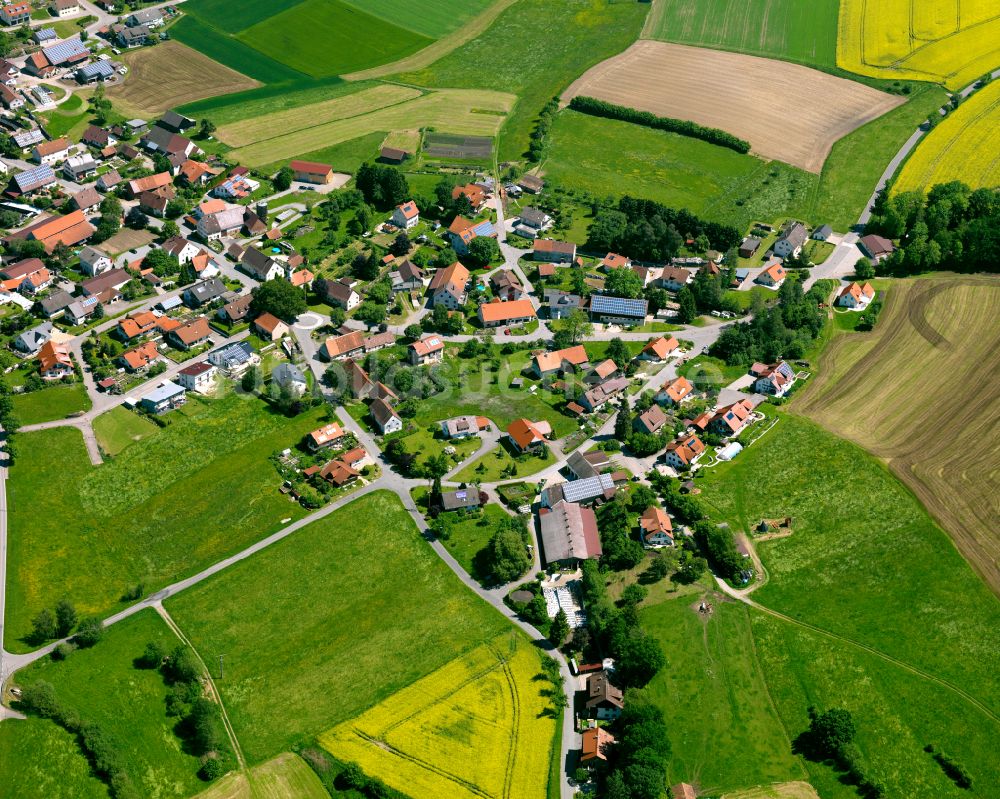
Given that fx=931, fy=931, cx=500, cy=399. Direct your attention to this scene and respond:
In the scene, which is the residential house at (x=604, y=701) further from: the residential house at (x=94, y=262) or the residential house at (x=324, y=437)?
the residential house at (x=94, y=262)

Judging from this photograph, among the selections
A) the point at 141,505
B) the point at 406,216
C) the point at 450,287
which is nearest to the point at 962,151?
the point at 450,287

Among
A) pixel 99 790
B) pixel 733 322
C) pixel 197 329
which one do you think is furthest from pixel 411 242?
pixel 99 790

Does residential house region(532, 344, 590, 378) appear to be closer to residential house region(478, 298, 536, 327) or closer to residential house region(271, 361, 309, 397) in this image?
residential house region(478, 298, 536, 327)

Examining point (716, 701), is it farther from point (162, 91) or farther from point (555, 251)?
point (162, 91)

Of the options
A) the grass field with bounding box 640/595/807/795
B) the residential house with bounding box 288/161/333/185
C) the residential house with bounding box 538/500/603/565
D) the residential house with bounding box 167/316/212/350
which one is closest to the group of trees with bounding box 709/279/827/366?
the residential house with bounding box 538/500/603/565

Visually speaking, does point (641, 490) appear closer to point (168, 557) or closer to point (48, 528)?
point (168, 557)
